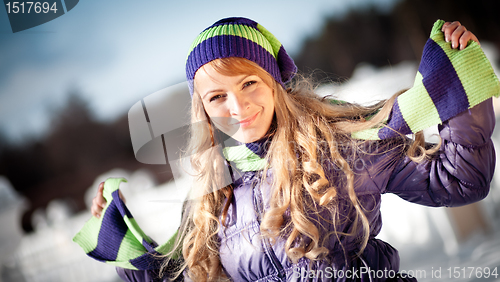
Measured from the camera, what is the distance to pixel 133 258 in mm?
694

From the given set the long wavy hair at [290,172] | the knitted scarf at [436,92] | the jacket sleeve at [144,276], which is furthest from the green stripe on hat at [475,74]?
the jacket sleeve at [144,276]

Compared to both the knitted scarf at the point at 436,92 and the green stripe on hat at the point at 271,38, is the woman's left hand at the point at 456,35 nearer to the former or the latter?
the knitted scarf at the point at 436,92

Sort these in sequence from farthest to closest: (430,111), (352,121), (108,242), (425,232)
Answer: (425,232)
(108,242)
(352,121)
(430,111)

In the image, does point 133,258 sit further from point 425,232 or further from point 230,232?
point 425,232

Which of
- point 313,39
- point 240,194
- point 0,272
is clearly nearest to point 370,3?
point 313,39

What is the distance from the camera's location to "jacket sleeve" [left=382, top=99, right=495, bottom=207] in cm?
50

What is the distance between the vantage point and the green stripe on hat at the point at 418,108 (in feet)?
1.67

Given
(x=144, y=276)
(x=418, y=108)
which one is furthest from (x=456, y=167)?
(x=144, y=276)

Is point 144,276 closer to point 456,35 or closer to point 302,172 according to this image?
point 302,172

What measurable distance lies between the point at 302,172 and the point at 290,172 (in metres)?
0.02

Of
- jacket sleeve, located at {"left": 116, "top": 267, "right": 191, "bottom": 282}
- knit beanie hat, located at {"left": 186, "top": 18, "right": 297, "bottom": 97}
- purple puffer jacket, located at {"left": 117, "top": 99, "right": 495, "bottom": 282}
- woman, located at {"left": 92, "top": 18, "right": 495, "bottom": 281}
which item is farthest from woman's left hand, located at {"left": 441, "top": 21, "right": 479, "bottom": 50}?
jacket sleeve, located at {"left": 116, "top": 267, "right": 191, "bottom": 282}

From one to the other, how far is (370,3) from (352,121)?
0.83 metres

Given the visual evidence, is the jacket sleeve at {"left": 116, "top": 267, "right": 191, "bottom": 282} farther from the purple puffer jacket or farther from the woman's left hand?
the woman's left hand

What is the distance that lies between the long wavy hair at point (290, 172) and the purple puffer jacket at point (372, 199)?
0.06 feet
